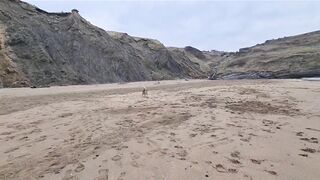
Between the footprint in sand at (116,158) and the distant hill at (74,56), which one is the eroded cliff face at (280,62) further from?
the footprint in sand at (116,158)

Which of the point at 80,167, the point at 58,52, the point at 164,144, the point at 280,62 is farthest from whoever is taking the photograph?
the point at 280,62

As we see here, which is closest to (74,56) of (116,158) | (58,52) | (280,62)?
(58,52)

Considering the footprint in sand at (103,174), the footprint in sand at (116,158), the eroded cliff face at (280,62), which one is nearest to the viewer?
the footprint in sand at (103,174)

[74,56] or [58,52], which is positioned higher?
[58,52]

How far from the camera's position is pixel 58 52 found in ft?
111

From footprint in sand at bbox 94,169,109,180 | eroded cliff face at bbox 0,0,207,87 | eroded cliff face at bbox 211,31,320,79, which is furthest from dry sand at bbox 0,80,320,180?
eroded cliff face at bbox 211,31,320,79

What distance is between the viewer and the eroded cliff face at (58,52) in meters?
29.2

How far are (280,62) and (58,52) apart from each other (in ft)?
141

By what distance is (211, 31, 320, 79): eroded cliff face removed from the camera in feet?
182

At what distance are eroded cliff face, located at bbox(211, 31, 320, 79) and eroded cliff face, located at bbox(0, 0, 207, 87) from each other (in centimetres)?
1799

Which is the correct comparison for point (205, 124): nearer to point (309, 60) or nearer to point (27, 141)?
point (27, 141)

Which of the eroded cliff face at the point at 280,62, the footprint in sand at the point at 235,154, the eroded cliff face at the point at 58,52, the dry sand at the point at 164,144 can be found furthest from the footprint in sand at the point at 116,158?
the eroded cliff face at the point at 280,62

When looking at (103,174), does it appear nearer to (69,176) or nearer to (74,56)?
(69,176)

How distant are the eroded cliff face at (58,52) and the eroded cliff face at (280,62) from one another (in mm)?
17992
